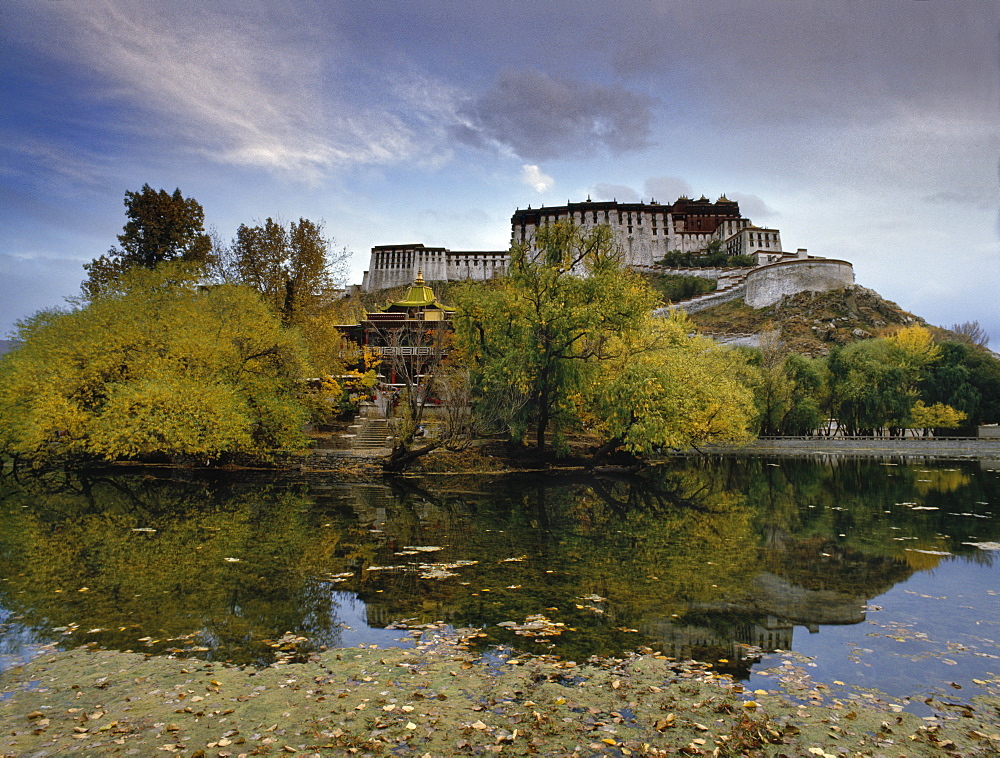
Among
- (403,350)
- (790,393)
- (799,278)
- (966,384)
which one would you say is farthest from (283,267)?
(799,278)

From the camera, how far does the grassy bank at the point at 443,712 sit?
511 centimetres

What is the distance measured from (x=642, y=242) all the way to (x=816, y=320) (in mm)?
46096

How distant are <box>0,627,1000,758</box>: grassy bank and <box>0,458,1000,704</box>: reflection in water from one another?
66 centimetres

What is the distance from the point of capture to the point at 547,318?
94.6 feet

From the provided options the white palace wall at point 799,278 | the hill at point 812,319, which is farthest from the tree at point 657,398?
the white palace wall at point 799,278

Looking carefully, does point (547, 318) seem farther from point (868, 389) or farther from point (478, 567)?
point (868, 389)

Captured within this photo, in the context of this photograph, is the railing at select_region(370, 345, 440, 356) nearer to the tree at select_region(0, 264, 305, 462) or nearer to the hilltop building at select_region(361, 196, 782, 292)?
the tree at select_region(0, 264, 305, 462)

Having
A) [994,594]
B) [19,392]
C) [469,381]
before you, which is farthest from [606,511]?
[19,392]

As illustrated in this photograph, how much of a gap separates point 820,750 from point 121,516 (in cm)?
1767

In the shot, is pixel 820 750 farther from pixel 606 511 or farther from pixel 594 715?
pixel 606 511

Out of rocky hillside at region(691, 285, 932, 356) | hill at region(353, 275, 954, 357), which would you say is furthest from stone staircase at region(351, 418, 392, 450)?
rocky hillside at region(691, 285, 932, 356)

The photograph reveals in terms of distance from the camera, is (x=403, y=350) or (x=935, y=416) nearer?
(x=403, y=350)

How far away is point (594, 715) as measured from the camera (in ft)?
18.6

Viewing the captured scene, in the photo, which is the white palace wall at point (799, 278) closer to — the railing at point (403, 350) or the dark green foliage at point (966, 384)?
the dark green foliage at point (966, 384)
